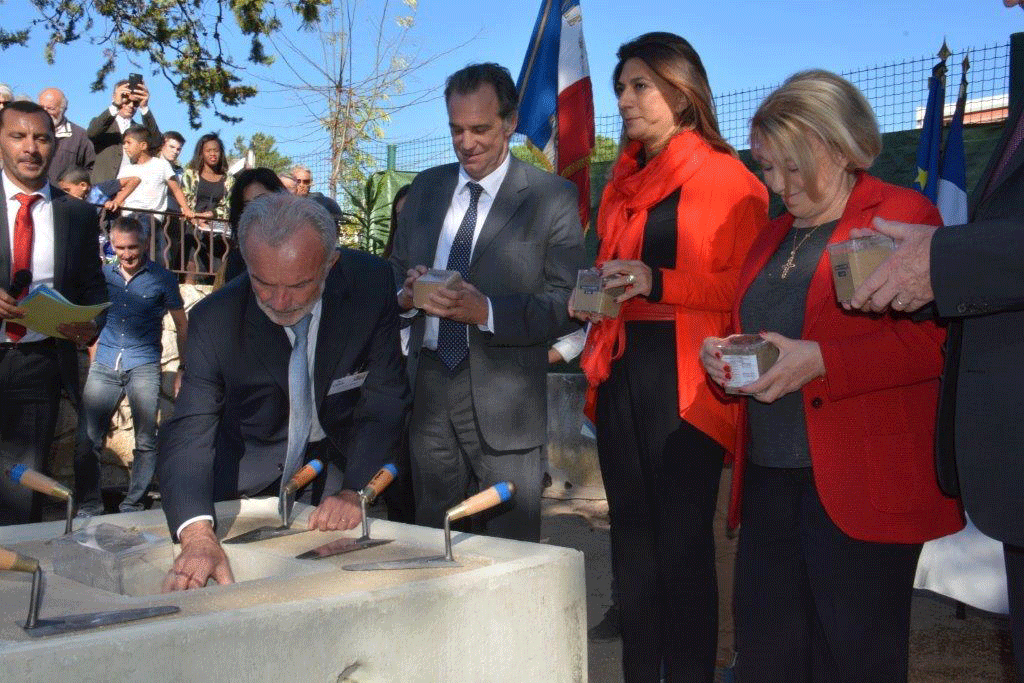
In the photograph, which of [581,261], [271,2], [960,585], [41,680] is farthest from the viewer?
[271,2]

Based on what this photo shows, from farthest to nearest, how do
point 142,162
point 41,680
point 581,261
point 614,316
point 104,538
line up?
Result: 1. point 142,162
2. point 581,261
3. point 614,316
4. point 104,538
5. point 41,680

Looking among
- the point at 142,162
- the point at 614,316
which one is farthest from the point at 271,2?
the point at 614,316

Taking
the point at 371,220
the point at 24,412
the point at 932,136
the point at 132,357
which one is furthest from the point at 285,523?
the point at 371,220

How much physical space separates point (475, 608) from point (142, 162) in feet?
26.4

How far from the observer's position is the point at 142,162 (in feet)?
30.9

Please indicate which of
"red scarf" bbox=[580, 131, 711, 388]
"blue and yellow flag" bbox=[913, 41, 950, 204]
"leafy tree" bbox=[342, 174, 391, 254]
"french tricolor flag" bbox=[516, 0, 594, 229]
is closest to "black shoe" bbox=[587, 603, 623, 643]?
"red scarf" bbox=[580, 131, 711, 388]

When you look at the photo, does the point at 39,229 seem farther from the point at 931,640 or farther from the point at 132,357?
the point at 931,640

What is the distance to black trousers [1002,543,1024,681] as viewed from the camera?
2.10 meters

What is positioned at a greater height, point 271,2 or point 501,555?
point 271,2

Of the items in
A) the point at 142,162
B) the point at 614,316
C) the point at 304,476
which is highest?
the point at 142,162

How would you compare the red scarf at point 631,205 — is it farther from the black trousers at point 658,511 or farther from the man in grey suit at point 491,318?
the man in grey suit at point 491,318

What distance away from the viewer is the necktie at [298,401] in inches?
129

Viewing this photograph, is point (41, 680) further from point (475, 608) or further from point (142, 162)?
point (142, 162)

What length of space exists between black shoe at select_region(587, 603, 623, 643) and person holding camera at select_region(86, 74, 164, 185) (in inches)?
246
